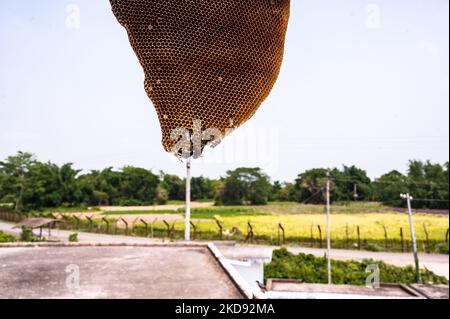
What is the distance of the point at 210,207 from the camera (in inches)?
2272

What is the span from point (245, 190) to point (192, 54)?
59364 millimetres

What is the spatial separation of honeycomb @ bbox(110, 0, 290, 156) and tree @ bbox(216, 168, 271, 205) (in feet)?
186

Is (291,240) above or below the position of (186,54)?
below

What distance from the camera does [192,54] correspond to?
955 mm

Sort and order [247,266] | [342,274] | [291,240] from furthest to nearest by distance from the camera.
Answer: [291,240] → [342,274] → [247,266]

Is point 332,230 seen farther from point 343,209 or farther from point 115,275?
point 115,275

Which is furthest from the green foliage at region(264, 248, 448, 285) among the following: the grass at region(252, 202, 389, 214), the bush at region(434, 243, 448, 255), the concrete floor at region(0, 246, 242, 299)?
the grass at region(252, 202, 389, 214)

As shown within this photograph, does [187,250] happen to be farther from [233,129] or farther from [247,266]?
[233,129]

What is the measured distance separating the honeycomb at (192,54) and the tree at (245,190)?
56.8m

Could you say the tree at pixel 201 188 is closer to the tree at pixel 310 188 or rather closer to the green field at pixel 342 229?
the green field at pixel 342 229

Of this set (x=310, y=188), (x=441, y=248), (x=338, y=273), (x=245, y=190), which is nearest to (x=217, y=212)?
(x=245, y=190)
